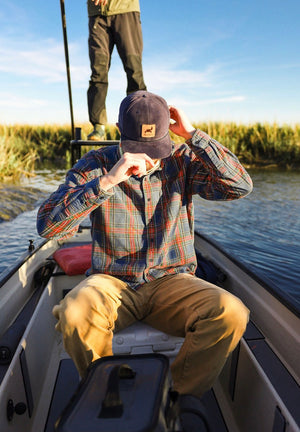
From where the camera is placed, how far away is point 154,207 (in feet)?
5.78

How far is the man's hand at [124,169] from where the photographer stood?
143 centimetres

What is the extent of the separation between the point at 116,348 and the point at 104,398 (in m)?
0.69

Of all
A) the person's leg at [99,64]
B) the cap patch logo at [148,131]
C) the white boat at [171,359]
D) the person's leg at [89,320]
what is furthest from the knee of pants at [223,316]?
the person's leg at [99,64]

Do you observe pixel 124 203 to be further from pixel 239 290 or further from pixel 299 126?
pixel 299 126

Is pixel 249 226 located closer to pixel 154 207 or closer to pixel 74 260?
pixel 74 260

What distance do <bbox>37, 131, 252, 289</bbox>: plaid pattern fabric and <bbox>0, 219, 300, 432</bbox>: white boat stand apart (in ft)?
1.15

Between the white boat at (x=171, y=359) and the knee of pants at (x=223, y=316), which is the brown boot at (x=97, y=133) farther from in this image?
the knee of pants at (x=223, y=316)

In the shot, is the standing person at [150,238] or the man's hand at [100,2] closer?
the standing person at [150,238]

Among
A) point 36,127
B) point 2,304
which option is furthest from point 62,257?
point 36,127

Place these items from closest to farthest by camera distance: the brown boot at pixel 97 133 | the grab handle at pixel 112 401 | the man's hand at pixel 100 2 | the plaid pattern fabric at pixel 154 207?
1. the grab handle at pixel 112 401
2. the plaid pattern fabric at pixel 154 207
3. the man's hand at pixel 100 2
4. the brown boot at pixel 97 133

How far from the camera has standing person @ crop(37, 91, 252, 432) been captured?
138 centimetres

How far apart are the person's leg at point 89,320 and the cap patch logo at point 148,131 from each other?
0.71 m

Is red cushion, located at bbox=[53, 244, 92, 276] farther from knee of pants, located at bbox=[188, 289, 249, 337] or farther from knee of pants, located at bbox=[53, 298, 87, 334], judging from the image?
knee of pants, located at bbox=[188, 289, 249, 337]

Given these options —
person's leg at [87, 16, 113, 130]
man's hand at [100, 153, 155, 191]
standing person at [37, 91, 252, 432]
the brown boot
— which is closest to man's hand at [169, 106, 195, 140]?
standing person at [37, 91, 252, 432]
